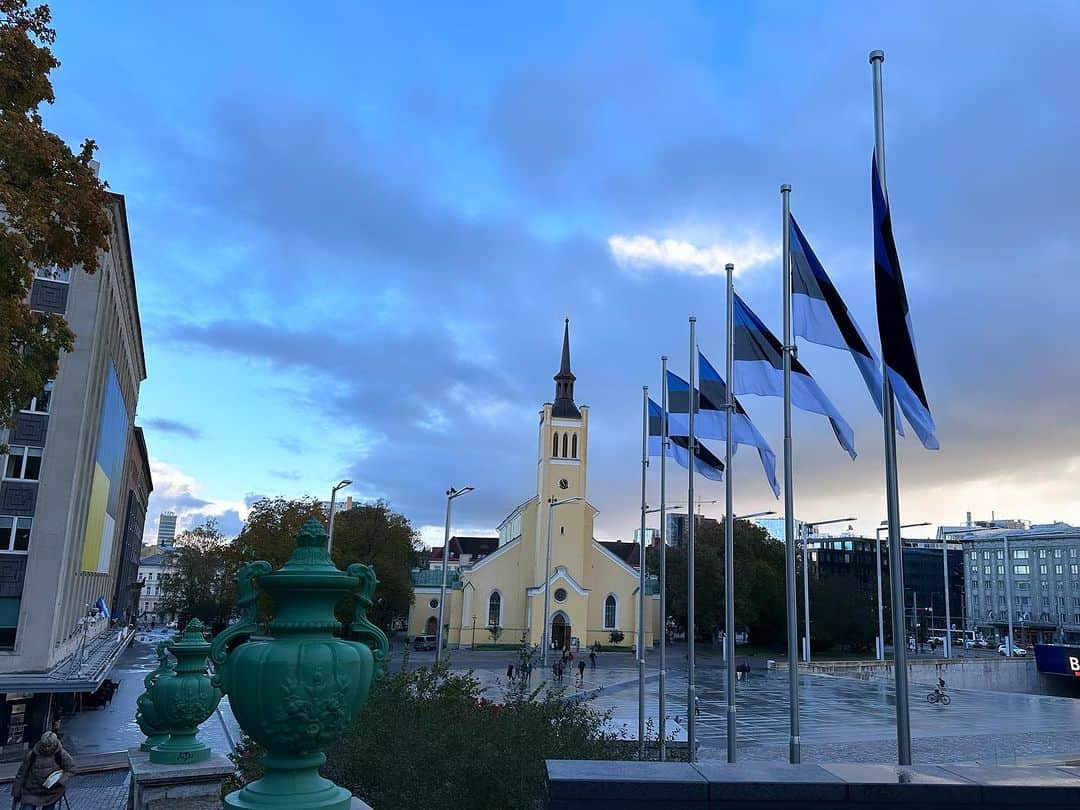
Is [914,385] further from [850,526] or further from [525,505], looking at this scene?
[850,526]

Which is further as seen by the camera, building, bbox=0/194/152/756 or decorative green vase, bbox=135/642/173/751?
building, bbox=0/194/152/756

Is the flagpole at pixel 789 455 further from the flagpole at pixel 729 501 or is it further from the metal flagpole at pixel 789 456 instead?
the flagpole at pixel 729 501

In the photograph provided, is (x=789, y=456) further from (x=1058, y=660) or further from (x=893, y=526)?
Result: (x=1058, y=660)

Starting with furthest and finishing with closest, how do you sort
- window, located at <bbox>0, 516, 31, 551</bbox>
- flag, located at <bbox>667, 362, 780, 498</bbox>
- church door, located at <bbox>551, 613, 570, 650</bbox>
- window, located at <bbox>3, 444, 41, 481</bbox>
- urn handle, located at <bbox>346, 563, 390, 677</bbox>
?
church door, located at <bbox>551, 613, 570, 650</bbox> < window, located at <bbox>3, 444, 41, 481</bbox> < window, located at <bbox>0, 516, 31, 551</bbox> < flag, located at <bbox>667, 362, 780, 498</bbox> < urn handle, located at <bbox>346, 563, 390, 677</bbox>

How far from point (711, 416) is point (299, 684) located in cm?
1648

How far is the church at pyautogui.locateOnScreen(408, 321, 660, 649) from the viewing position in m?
75.6

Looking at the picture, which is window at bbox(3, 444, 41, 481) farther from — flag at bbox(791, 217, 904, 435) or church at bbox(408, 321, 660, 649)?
church at bbox(408, 321, 660, 649)

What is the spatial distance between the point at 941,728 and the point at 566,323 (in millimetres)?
60205

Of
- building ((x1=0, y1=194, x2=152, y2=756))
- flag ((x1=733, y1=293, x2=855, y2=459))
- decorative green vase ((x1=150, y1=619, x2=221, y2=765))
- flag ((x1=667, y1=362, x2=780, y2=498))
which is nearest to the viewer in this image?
decorative green vase ((x1=150, y1=619, x2=221, y2=765))

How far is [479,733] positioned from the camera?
32.2ft

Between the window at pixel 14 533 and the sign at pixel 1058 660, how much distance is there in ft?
246

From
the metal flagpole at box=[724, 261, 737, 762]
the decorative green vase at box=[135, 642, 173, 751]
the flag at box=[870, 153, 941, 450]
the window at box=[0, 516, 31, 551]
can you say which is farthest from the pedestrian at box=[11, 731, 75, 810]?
the window at box=[0, 516, 31, 551]

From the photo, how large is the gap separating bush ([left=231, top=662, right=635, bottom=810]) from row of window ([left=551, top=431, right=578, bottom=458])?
67.3m

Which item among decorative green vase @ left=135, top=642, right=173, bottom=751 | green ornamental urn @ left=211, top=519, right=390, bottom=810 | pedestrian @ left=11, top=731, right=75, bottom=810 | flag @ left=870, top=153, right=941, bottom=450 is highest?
flag @ left=870, top=153, right=941, bottom=450
